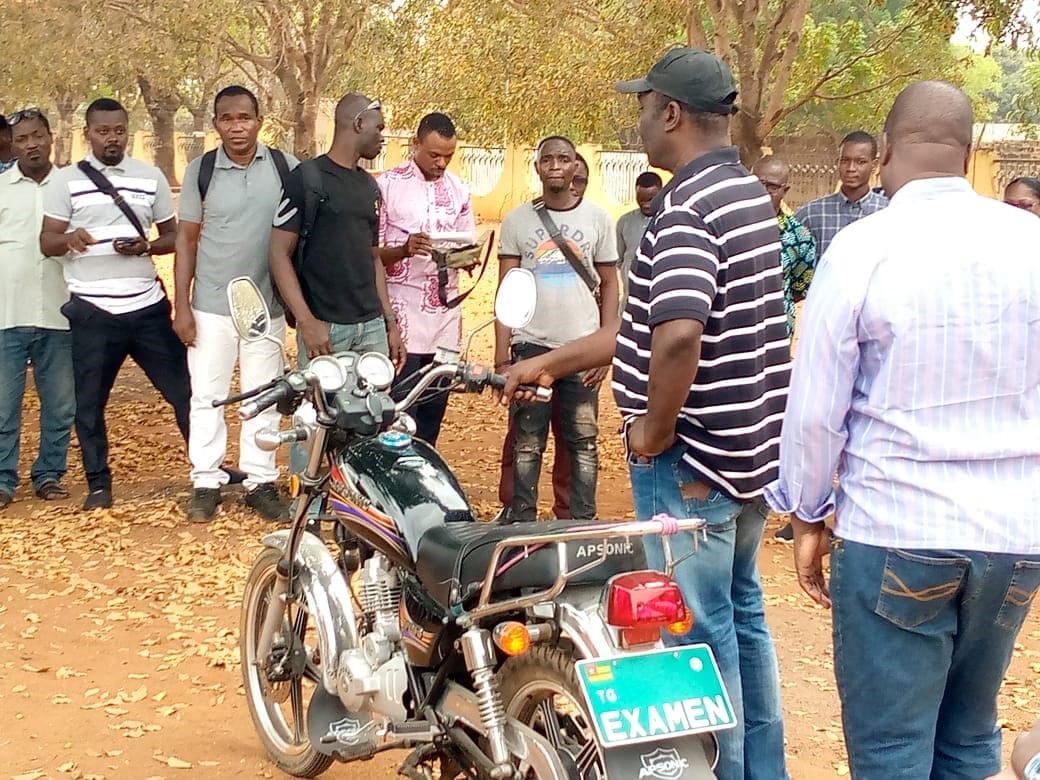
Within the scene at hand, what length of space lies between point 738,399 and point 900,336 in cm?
82

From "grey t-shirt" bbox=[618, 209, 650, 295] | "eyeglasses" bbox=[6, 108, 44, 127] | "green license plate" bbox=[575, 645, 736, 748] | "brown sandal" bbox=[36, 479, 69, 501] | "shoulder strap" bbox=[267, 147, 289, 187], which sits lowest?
"brown sandal" bbox=[36, 479, 69, 501]

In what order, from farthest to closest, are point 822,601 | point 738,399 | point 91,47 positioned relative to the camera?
point 91,47 < point 738,399 < point 822,601

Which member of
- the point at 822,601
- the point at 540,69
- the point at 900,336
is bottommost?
the point at 822,601

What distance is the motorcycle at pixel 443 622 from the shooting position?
2.94 metres

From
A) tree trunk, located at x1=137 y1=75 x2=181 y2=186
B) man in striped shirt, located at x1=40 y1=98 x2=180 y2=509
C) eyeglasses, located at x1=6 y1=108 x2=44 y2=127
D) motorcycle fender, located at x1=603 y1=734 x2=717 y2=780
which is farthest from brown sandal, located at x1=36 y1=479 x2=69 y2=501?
tree trunk, located at x1=137 y1=75 x2=181 y2=186

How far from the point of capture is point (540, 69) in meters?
12.8

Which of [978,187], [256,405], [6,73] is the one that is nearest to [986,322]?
[256,405]

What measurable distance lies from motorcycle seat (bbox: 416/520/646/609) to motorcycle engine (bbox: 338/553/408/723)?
0.30 m

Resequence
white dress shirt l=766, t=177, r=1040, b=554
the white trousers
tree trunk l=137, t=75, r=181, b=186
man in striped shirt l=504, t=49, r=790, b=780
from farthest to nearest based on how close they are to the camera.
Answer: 1. tree trunk l=137, t=75, r=181, b=186
2. the white trousers
3. man in striped shirt l=504, t=49, r=790, b=780
4. white dress shirt l=766, t=177, r=1040, b=554

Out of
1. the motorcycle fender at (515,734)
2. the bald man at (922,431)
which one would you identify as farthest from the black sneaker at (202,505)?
the bald man at (922,431)

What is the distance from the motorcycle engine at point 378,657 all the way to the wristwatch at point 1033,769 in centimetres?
214

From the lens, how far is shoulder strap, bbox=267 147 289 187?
7031mm

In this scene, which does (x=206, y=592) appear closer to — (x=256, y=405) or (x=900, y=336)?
(x=256, y=405)

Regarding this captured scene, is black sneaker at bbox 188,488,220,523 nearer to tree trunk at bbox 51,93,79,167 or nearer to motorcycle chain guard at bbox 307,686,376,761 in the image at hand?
motorcycle chain guard at bbox 307,686,376,761
